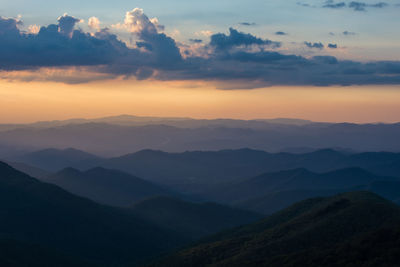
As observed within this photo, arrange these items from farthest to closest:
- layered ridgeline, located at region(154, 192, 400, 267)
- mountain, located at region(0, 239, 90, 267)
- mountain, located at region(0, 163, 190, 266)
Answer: mountain, located at region(0, 163, 190, 266) → mountain, located at region(0, 239, 90, 267) → layered ridgeline, located at region(154, 192, 400, 267)

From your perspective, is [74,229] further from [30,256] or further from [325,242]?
[325,242]

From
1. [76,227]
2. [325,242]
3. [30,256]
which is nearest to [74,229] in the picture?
[76,227]

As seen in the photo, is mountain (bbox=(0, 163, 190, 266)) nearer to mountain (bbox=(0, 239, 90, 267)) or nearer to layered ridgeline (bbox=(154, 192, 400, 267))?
mountain (bbox=(0, 239, 90, 267))

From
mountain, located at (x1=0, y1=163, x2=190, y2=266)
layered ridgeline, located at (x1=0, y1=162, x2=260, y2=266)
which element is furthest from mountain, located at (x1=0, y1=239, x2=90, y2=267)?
mountain, located at (x1=0, y1=163, x2=190, y2=266)

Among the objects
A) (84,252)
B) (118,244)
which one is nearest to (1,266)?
(84,252)

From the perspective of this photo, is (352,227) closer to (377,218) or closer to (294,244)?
(377,218)

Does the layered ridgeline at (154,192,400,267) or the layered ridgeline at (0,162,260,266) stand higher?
the layered ridgeline at (154,192,400,267)

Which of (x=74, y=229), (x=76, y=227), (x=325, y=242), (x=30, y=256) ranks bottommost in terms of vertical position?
(x=74, y=229)
